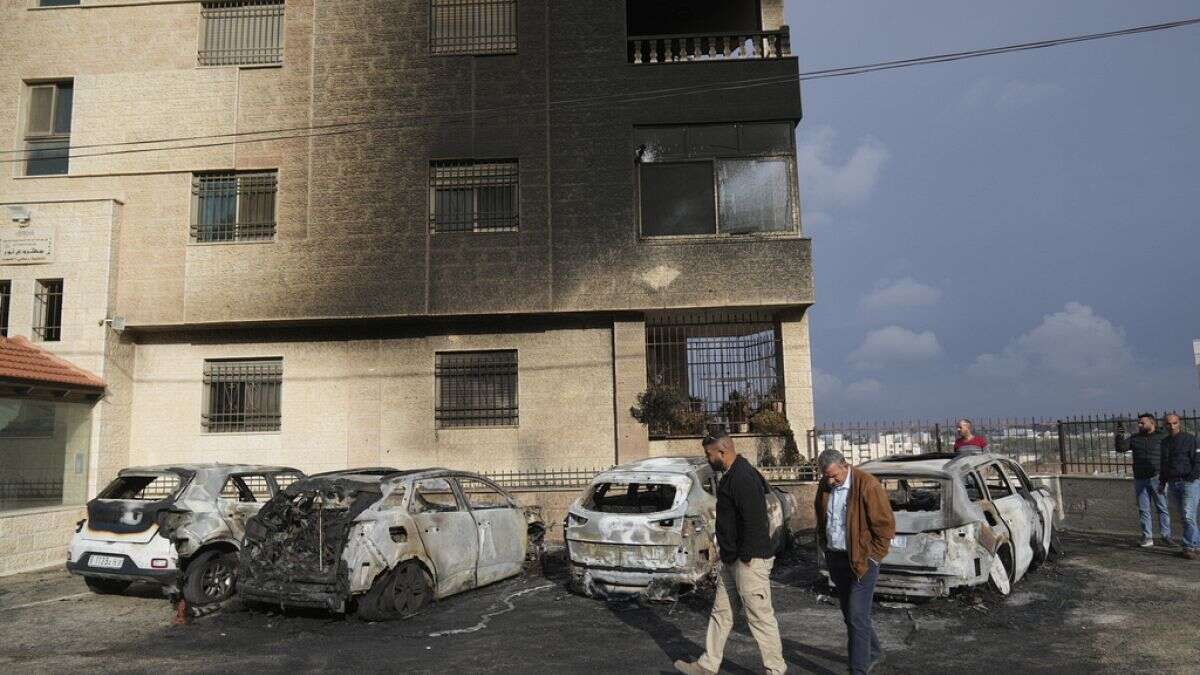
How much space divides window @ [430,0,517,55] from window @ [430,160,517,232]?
2.41 m

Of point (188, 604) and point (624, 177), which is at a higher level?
point (624, 177)

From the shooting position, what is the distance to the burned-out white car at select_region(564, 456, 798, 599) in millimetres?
8391

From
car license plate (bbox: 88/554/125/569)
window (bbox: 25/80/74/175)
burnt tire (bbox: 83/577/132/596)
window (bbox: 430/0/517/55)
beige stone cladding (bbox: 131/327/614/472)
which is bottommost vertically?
burnt tire (bbox: 83/577/132/596)

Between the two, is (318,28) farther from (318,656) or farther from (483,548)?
(318,656)

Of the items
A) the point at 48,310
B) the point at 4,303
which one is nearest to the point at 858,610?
the point at 48,310

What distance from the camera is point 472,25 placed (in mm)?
15711

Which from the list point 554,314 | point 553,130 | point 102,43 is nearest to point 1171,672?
point 554,314

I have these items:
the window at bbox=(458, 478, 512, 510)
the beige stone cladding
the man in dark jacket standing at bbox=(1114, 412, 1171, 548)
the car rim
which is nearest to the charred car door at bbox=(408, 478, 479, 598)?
the window at bbox=(458, 478, 512, 510)

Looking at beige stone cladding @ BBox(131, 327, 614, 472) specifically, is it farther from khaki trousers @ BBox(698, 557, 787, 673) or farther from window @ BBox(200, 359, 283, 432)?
khaki trousers @ BBox(698, 557, 787, 673)

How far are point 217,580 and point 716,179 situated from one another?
419 inches

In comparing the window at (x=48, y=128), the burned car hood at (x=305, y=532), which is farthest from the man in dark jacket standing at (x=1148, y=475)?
the window at (x=48, y=128)

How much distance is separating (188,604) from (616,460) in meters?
7.66

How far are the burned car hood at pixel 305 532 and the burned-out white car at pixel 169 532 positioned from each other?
1.11 meters

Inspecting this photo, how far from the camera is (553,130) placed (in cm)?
1505
